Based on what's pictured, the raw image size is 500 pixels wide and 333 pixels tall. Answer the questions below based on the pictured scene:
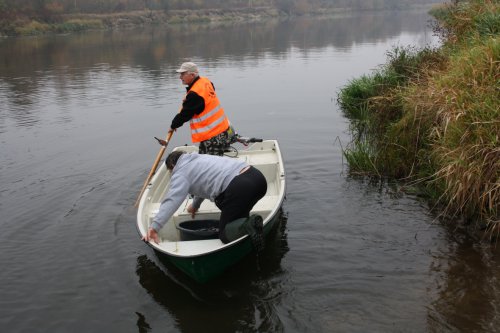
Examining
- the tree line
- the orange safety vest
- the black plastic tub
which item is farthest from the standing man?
the tree line

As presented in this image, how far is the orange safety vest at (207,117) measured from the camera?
7.12 meters

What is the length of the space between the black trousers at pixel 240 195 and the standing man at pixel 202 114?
185cm

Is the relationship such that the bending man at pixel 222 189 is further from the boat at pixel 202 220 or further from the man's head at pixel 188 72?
the man's head at pixel 188 72

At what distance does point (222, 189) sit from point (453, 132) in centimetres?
328

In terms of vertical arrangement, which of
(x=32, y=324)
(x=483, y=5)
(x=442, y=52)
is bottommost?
(x=32, y=324)

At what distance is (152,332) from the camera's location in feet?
17.0

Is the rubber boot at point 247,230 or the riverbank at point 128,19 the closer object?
the rubber boot at point 247,230

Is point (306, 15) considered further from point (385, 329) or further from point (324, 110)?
point (385, 329)

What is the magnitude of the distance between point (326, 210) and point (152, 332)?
356 cm

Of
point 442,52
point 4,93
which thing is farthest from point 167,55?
point 442,52

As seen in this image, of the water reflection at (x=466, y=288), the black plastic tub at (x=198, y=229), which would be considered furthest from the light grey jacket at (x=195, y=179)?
the water reflection at (x=466, y=288)

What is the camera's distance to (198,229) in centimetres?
640

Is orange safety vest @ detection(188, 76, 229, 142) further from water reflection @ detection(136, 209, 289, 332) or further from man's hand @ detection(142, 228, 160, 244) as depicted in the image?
man's hand @ detection(142, 228, 160, 244)

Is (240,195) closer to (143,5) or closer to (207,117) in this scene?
(207,117)
